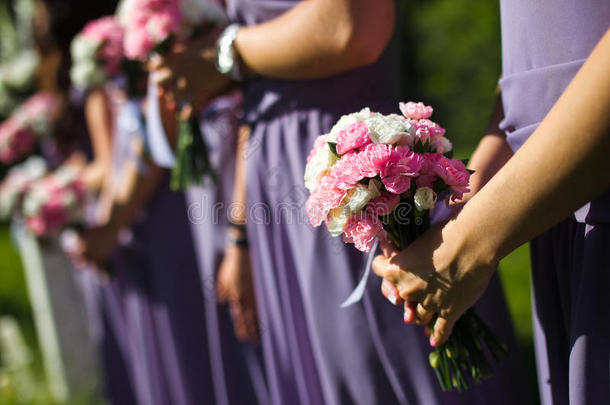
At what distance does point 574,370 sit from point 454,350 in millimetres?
300

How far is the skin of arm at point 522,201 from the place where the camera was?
1.16 metres

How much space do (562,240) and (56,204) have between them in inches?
118

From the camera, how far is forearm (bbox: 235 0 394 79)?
5.54 feet

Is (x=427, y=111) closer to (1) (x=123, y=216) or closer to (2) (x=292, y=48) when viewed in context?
(2) (x=292, y=48)

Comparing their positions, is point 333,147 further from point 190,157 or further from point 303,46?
point 190,157

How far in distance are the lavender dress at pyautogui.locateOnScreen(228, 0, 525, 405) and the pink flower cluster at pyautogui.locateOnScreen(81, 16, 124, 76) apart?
1.02 m

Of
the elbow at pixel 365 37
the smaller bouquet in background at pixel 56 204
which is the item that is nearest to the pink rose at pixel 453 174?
the elbow at pixel 365 37

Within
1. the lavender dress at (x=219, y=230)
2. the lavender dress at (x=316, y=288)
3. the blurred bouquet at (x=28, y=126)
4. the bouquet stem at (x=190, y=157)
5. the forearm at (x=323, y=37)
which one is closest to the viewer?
the forearm at (x=323, y=37)

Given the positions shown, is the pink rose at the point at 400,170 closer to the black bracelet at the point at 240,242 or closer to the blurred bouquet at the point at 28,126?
the black bracelet at the point at 240,242

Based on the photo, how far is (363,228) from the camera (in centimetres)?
136

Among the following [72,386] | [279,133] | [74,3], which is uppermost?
[74,3]

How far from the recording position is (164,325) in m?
3.26

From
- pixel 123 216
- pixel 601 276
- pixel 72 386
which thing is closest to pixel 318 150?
pixel 601 276

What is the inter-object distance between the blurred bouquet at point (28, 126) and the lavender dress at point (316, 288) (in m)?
2.34
